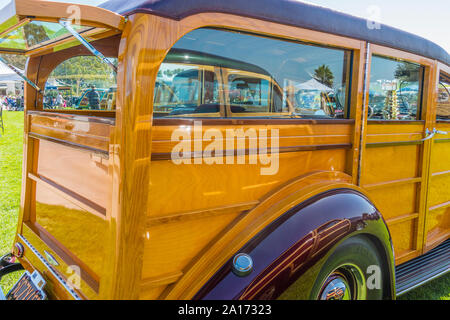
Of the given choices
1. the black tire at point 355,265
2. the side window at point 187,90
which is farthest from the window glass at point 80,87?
the black tire at point 355,265

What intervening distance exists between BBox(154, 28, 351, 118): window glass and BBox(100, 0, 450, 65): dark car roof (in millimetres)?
111

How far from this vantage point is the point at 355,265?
1.96m

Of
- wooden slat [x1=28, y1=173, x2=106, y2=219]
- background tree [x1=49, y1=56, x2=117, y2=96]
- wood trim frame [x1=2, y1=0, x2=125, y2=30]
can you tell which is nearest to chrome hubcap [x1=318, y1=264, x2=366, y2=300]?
wooden slat [x1=28, y1=173, x2=106, y2=219]

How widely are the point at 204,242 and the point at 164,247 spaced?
0.20m

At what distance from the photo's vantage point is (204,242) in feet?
5.16

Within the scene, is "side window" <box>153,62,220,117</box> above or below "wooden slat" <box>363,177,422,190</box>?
above

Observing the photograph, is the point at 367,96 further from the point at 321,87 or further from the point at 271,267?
the point at 271,267

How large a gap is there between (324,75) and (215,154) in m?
0.98

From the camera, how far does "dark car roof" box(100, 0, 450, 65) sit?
134cm

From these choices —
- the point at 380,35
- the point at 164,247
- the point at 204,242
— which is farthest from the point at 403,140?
the point at 164,247

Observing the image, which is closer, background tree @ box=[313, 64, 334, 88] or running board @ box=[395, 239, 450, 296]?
background tree @ box=[313, 64, 334, 88]

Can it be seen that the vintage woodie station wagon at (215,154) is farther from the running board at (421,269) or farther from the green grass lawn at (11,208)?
the green grass lawn at (11,208)

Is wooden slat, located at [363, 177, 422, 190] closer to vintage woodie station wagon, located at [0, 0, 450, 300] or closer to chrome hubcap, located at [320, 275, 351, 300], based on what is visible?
vintage woodie station wagon, located at [0, 0, 450, 300]

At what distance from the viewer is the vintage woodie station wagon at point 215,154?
4.36 ft
